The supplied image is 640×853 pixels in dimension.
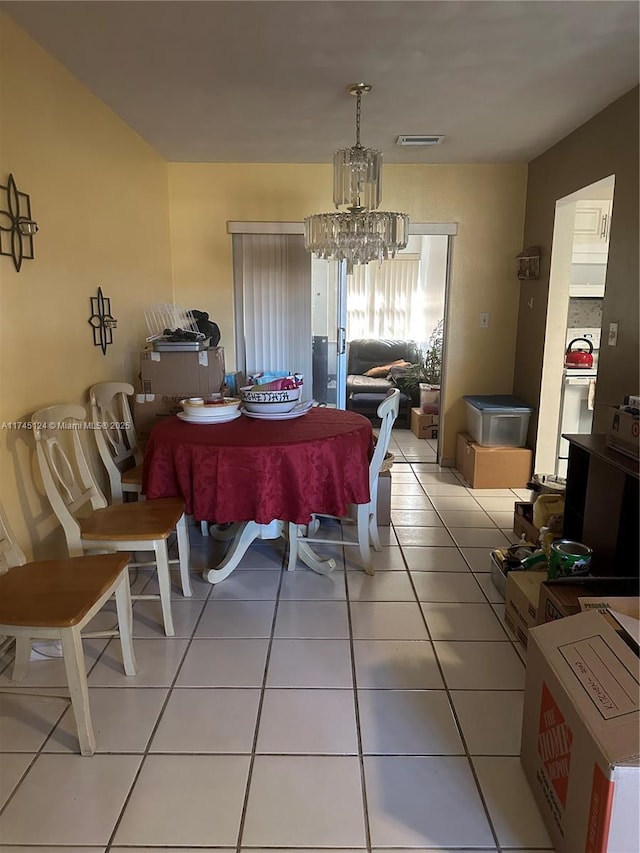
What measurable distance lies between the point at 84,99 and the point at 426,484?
326cm

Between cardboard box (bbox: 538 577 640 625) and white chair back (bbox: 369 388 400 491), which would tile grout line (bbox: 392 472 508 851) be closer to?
cardboard box (bbox: 538 577 640 625)

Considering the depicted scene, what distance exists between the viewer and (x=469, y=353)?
15.3 feet

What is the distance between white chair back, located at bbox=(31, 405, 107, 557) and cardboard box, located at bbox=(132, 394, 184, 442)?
26.9 inches

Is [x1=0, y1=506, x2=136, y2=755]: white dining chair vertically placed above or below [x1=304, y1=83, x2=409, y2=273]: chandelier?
below

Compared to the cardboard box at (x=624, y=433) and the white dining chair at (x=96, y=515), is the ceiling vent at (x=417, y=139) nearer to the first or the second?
the cardboard box at (x=624, y=433)

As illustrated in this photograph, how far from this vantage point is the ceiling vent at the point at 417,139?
3.65 m

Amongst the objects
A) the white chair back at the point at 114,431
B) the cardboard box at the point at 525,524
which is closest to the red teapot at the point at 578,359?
the cardboard box at the point at 525,524

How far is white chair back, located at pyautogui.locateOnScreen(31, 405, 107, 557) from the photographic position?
2.13m

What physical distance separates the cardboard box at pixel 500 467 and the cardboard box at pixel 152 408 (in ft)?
7.31

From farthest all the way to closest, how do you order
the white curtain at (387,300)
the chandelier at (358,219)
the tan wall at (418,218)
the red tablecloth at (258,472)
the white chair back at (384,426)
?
the white curtain at (387,300), the tan wall at (418,218), the chandelier at (358,219), the white chair back at (384,426), the red tablecloth at (258,472)

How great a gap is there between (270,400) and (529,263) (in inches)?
97.4

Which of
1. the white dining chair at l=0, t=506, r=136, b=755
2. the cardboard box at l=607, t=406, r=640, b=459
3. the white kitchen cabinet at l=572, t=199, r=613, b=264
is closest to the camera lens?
the white dining chair at l=0, t=506, r=136, b=755

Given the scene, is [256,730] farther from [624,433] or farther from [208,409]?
[624,433]

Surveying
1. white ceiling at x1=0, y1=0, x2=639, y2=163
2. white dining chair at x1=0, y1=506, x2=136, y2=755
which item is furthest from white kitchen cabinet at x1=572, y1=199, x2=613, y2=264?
white dining chair at x1=0, y1=506, x2=136, y2=755
